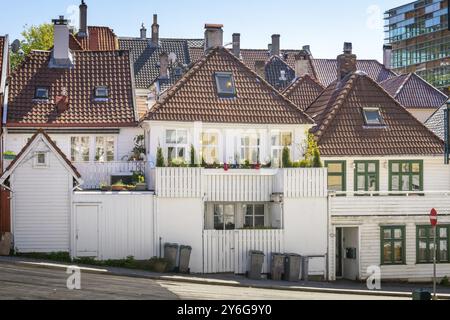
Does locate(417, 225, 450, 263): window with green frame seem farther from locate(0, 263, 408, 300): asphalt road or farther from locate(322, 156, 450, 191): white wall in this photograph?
locate(0, 263, 408, 300): asphalt road

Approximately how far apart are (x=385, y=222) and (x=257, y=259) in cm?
564

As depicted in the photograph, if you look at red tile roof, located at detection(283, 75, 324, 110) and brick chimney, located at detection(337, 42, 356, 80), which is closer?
brick chimney, located at detection(337, 42, 356, 80)

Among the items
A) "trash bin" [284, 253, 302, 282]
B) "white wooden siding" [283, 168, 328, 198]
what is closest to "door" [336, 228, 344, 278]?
"white wooden siding" [283, 168, 328, 198]

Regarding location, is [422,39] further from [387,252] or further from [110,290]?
[110,290]

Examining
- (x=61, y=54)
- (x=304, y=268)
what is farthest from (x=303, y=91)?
(x=304, y=268)

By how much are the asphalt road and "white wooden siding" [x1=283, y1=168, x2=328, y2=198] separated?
15.7ft

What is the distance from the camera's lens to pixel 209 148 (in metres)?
34.6

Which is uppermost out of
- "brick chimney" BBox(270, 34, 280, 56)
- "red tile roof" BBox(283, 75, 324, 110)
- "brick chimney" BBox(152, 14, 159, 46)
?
"brick chimney" BBox(152, 14, 159, 46)

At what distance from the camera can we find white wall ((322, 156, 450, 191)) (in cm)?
3638

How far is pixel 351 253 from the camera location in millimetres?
34188

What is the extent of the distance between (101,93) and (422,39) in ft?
325

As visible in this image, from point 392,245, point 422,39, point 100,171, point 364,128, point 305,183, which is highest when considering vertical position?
point 422,39

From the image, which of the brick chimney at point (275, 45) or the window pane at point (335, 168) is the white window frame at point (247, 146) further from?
the brick chimney at point (275, 45)
